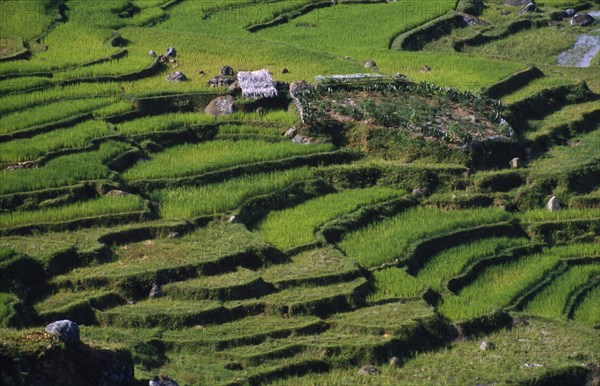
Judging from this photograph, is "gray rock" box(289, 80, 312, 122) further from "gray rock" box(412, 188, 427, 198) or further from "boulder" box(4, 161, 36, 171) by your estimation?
"boulder" box(4, 161, 36, 171)

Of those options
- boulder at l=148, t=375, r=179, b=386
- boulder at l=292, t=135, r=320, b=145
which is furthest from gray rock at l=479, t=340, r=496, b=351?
boulder at l=292, t=135, r=320, b=145

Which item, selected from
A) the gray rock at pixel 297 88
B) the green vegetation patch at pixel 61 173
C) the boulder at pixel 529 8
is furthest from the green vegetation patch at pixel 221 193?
the boulder at pixel 529 8

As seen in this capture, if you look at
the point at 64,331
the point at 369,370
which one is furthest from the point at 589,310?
the point at 64,331

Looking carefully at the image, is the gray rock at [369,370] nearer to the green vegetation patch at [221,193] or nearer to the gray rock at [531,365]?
the gray rock at [531,365]

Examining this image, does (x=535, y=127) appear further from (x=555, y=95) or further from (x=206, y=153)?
(x=206, y=153)

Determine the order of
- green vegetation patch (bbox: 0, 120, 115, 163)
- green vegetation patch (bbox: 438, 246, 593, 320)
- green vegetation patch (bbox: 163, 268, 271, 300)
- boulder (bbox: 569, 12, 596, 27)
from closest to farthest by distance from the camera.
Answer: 1. green vegetation patch (bbox: 163, 268, 271, 300)
2. green vegetation patch (bbox: 438, 246, 593, 320)
3. green vegetation patch (bbox: 0, 120, 115, 163)
4. boulder (bbox: 569, 12, 596, 27)

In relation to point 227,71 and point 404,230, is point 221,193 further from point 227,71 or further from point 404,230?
point 227,71
